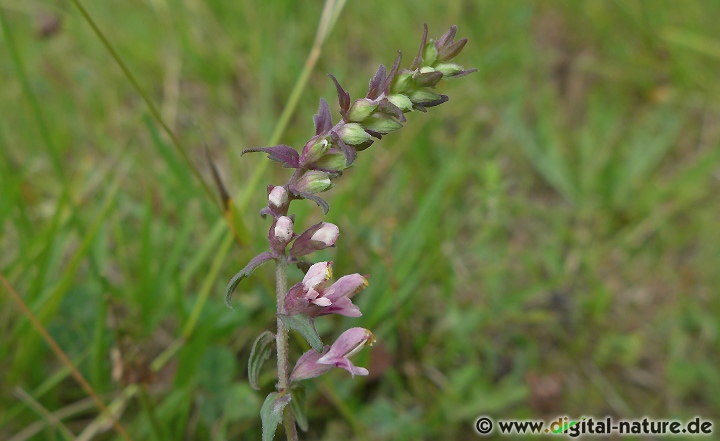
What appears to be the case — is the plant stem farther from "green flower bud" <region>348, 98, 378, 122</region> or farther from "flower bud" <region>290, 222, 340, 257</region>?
"green flower bud" <region>348, 98, 378, 122</region>

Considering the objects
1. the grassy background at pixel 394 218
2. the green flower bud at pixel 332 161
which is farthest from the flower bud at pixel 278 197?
the grassy background at pixel 394 218

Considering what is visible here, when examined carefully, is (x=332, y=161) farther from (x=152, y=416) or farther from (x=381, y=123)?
(x=152, y=416)

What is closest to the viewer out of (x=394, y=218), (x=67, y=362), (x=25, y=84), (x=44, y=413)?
(x=67, y=362)

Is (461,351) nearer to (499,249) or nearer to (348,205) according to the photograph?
(499,249)

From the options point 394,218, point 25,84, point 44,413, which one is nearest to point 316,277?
point 44,413

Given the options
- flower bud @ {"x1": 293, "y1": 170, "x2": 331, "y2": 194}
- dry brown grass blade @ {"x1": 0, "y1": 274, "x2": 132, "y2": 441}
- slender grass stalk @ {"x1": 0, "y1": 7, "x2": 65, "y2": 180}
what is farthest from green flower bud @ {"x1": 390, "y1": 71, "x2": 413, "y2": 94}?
slender grass stalk @ {"x1": 0, "y1": 7, "x2": 65, "y2": 180}

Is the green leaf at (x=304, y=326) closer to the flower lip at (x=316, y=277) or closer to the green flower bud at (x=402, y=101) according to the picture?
the flower lip at (x=316, y=277)
